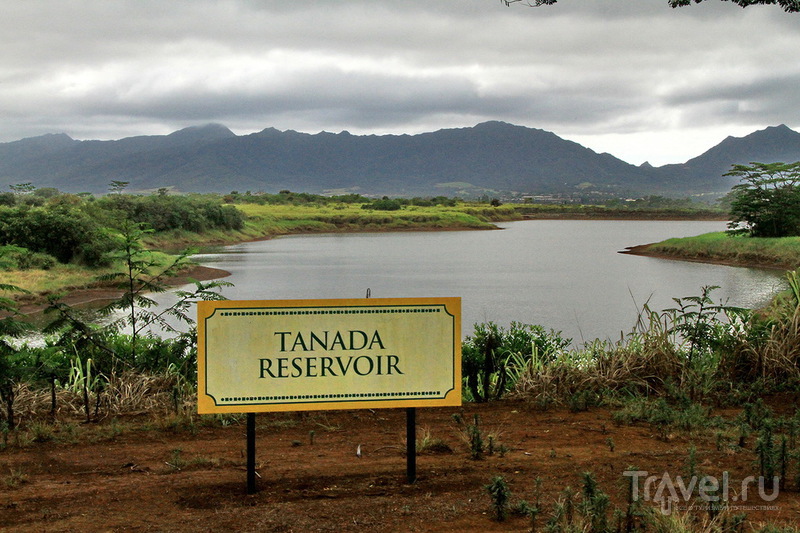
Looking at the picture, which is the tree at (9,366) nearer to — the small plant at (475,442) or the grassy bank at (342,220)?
the small plant at (475,442)

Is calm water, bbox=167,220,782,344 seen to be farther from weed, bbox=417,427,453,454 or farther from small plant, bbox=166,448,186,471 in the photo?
small plant, bbox=166,448,186,471

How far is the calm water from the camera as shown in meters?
23.3

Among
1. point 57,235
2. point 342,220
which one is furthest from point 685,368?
point 342,220

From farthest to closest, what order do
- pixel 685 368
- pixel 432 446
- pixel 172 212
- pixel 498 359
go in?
pixel 172 212
pixel 498 359
pixel 685 368
pixel 432 446

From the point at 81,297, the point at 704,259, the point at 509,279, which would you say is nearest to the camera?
the point at 81,297

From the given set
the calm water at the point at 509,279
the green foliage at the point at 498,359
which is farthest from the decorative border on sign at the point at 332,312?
the calm water at the point at 509,279

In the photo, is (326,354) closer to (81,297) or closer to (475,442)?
(475,442)

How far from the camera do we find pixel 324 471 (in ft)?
14.7

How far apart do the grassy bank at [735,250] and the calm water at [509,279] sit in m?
1.81

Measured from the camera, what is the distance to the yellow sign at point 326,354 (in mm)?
3916

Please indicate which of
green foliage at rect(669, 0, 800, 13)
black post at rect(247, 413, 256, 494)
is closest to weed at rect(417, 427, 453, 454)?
black post at rect(247, 413, 256, 494)

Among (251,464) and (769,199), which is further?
(769,199)

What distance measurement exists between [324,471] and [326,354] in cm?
91

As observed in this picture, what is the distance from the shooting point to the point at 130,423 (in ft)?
18.9
